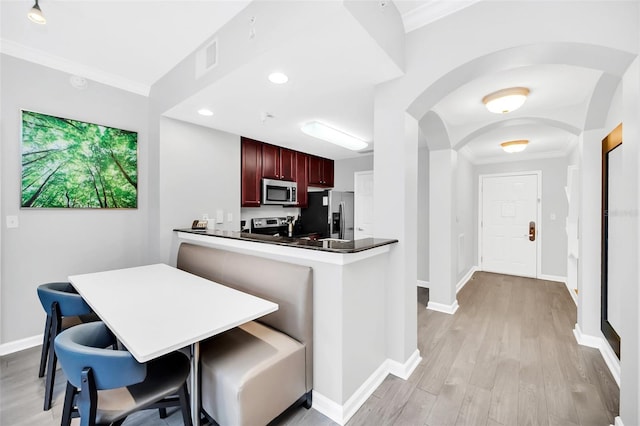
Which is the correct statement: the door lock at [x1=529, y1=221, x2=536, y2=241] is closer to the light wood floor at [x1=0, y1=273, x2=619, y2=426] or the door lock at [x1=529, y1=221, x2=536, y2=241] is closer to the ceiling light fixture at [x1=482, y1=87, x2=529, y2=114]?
the light wood floor at [x1=0, y1=273, x2=619, y2=426]

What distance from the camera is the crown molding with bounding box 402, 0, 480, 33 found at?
1751mm

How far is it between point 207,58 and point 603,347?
4.25 metres

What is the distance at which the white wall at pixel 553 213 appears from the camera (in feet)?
16.0

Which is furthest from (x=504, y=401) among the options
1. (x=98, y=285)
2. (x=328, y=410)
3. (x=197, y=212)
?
(x=197, y=212)

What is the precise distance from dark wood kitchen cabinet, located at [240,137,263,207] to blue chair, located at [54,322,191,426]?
256cm

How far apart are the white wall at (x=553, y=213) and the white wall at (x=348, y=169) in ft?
10.6

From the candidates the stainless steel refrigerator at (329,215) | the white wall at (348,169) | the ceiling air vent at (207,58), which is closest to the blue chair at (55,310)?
the ceiling air vent at (207,58)

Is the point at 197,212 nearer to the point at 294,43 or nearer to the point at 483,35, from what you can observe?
the point at 294,43

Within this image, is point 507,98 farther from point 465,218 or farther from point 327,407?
point 327,407

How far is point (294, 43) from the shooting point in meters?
1.58

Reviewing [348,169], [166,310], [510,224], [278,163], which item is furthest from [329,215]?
[510,224]

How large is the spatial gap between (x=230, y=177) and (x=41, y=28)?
6.60 ft

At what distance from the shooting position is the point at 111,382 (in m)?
1.09

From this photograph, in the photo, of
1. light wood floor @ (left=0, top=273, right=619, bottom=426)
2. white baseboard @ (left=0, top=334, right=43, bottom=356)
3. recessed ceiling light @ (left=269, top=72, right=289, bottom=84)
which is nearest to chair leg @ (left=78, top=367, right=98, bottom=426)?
light wood floor @ (left=0, top=273, right=619, bottom=426)
